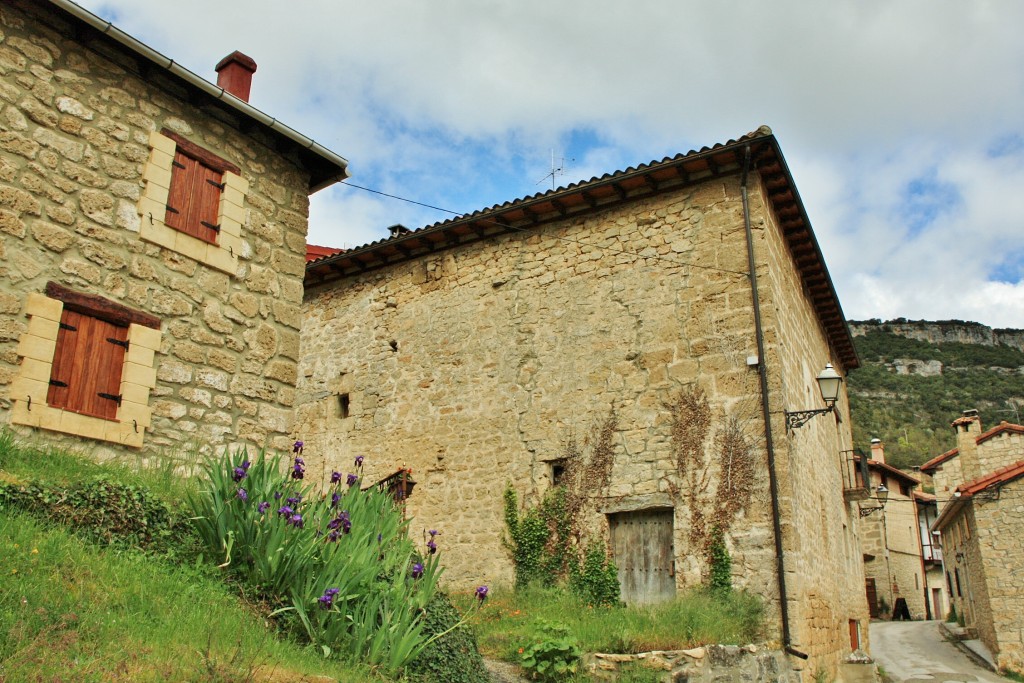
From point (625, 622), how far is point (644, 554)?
5.25ft

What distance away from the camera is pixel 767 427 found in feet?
33.0

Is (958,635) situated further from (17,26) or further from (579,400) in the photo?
(17,26)

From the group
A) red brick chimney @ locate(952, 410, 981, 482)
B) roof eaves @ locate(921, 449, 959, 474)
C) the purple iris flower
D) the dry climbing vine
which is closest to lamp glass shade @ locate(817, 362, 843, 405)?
the dry climbing vine

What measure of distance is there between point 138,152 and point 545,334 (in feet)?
20.7

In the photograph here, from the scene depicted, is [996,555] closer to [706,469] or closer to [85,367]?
[706,469]

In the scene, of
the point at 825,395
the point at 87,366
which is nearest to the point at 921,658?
the point at 825,395

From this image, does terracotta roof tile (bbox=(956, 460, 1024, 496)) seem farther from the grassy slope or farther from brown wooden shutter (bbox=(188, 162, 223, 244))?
the grassy slope

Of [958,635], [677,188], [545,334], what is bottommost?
[958,635]

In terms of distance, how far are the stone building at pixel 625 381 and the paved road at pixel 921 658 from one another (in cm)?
238

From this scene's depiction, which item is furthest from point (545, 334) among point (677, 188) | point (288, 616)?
point (288, 616)

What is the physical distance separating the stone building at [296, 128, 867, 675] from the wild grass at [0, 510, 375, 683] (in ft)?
20.6

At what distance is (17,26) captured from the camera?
6.75 m

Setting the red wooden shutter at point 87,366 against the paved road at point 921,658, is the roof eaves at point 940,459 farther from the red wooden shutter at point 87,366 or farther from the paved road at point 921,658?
the red wooden shutter at point 87,366

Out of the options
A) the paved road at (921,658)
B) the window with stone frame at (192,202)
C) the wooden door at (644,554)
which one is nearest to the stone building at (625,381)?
the wooden door at (644,554)
